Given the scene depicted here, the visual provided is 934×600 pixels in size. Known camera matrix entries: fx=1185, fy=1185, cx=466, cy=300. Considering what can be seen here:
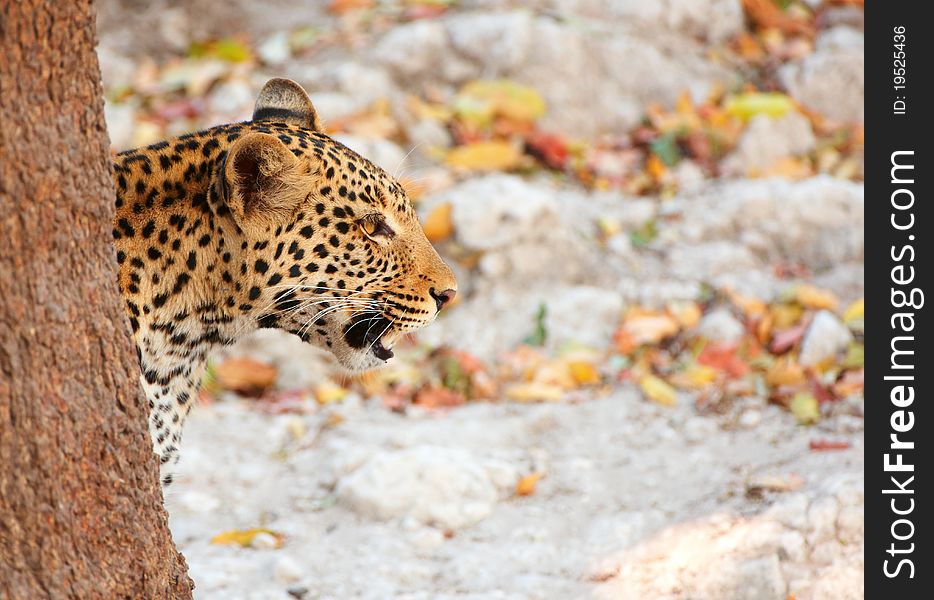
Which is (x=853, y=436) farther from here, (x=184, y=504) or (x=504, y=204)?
(x=184, y=504)

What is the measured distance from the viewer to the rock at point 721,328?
308 inches

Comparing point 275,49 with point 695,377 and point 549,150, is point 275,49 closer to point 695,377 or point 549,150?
point 549,150

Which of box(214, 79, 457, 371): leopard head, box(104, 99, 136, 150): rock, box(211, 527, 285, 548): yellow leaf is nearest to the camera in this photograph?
box(214, 79, 457, 371): leopard head

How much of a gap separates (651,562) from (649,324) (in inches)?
107

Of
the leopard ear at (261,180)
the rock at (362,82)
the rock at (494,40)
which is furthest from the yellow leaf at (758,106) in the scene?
the leopard ear at (261,180)

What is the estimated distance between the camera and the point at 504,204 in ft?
26.9

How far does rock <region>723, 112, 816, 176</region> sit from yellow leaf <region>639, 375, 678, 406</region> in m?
2.73

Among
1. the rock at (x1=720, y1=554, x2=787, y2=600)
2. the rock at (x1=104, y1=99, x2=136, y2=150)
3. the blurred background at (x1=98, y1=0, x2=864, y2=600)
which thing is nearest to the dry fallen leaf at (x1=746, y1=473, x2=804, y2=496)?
→ the blurred background at (x1=98, y1=0, x2=864, y2=600)

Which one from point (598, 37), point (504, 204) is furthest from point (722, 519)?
point (598, 37)

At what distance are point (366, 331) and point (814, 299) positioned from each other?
4435 mm

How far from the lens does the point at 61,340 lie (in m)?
3.22

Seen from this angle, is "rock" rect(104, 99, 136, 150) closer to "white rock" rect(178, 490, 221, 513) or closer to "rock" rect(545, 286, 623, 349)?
"rock" rect(545, 286, 623, 349)

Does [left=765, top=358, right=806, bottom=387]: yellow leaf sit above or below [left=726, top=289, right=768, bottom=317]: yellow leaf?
below

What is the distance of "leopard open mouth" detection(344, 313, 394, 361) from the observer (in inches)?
177
